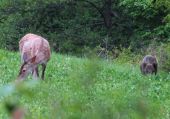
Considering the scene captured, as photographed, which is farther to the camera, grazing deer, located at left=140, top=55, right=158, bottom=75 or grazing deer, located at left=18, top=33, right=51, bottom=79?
grazing deer, located at left=140, top=55, right=158, bottom=75

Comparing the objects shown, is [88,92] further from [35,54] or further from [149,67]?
[149,67]

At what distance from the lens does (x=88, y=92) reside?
3225mm

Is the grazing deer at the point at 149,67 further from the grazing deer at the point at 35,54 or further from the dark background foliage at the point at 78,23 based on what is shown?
the dark background foliage at the point at 78,23

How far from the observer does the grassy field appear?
2.87m

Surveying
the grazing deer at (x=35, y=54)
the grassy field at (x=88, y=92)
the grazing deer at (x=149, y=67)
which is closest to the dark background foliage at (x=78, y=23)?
the grazing deer at (x=149, y=67)

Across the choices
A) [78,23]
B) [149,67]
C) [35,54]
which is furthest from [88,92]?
[78,23]

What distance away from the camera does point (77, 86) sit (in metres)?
3.23

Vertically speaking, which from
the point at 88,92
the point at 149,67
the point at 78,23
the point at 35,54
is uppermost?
the point at 88,92

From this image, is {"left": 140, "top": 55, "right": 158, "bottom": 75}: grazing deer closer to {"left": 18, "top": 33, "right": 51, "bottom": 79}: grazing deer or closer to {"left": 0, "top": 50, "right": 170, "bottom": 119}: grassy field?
{"left": 0, "top": 50, "right": 170, "bottom": 119}: grassy field

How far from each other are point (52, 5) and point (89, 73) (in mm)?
35134

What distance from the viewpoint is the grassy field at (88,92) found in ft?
9.40

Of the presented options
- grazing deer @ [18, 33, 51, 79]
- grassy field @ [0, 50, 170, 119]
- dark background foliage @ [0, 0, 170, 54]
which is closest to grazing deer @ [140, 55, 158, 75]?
grassy field @ [0, 50, 170, 119]

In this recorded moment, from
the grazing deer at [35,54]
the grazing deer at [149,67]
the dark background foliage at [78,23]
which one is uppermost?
the grazing deer at [35,54]

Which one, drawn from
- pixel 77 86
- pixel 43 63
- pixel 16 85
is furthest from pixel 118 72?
pixel 16 85
